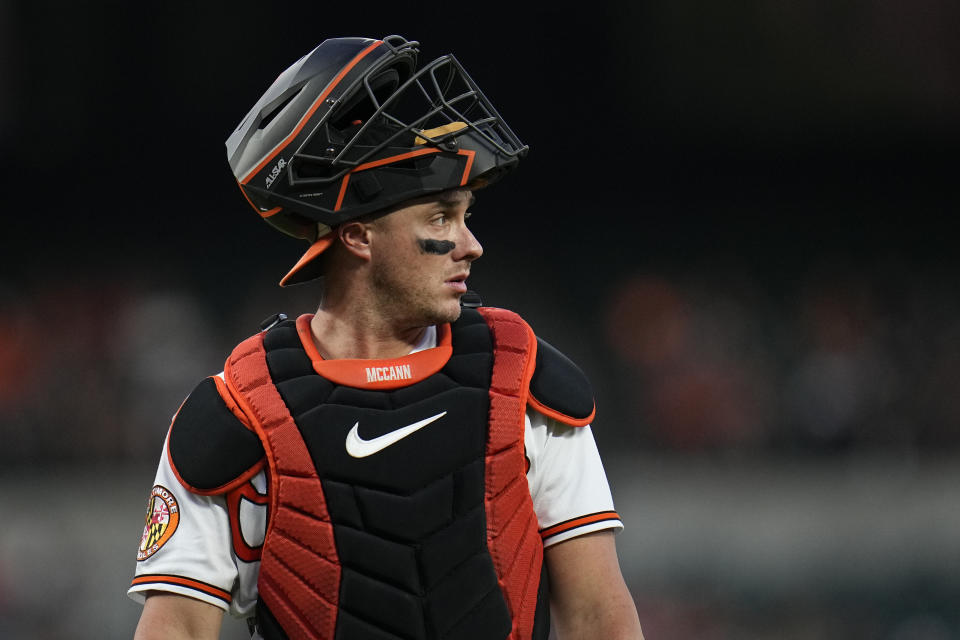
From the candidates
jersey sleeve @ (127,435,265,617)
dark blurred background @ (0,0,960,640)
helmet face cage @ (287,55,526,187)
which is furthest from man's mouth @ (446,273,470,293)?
dark blurred background @ (0,0,960,640)

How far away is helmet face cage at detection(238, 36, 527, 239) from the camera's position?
206 cm

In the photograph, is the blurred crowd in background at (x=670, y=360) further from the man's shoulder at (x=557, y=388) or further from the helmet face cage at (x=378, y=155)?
→ the helmet face cage at (x=378, y=155)

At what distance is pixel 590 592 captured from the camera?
6.90 feet

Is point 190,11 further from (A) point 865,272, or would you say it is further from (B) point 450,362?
(B) point 450,362

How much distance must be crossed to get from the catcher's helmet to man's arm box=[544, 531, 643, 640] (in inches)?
25.8

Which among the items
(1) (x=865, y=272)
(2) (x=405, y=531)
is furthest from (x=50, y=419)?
(2) (x=405, y=531)

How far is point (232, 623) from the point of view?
616 centimetres

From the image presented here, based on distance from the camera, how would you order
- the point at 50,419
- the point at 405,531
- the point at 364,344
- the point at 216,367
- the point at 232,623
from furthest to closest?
1. the point at 216,367
2. the point at 50,419
3. the point at 232,623
4. the point at 364,344
5. the point at 405,531

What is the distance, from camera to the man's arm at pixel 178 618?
80.4 inches

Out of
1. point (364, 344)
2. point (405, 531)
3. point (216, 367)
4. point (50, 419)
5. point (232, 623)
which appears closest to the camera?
point (405, 531)

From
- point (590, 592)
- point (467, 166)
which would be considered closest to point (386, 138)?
point (467, 166)

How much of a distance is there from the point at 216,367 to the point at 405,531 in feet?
19.8

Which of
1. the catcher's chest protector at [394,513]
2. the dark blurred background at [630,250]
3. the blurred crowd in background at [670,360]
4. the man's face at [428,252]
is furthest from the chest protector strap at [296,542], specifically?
the blurred crowd in background at [670,360]

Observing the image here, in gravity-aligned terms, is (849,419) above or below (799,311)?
below
